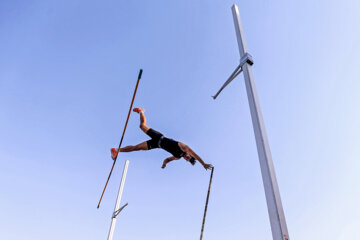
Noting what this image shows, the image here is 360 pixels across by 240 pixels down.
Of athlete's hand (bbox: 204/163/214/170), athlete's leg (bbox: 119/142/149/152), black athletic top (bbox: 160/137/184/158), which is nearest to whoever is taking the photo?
athlete's hand (bbox: 204/163/214/170)

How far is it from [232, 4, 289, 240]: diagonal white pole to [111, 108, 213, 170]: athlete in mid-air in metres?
3.08

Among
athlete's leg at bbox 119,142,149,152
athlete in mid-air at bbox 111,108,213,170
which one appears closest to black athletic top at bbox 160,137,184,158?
athlete in mid-air at bbox 111,108,213,170

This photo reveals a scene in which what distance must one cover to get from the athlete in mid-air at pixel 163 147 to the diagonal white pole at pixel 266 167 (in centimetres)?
308

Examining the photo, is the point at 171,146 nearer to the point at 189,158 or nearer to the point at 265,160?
the point at 189,158

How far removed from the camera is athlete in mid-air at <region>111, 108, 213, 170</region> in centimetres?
678

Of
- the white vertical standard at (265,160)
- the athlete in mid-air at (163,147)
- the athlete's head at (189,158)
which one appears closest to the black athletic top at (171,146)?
the athlete in mid-air at (163,147)

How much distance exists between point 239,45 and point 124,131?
530 centimetres

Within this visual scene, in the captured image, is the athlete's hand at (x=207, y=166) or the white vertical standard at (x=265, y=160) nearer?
the white vertical standard at (x=265, y=160)

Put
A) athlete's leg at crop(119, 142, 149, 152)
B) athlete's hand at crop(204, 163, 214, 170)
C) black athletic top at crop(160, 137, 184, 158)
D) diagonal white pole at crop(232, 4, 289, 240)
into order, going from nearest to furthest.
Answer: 1. diagonal white pole at crop(232, 4, 289, 240)
2. athlete's hand at crop(204, 163, 214, 170)
3. black athletic top at crop(160, 137, 184, 158)
4. athlete's leg at crop(119, 142, 149, 152)

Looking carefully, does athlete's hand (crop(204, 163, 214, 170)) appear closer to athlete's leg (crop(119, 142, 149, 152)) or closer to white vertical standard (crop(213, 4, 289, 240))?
athlete's leg (crop(119, 142, 149, 152))

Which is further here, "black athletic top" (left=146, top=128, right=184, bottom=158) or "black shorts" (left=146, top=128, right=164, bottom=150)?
"black shorts" (left=146, top=128, right=164, bottom=150)

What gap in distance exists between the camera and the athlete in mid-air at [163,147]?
6.78 metres

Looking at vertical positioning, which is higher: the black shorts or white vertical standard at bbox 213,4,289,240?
the black shorts

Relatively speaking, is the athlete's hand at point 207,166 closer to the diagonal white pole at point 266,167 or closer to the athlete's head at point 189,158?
the athlete's head at point 189,158
